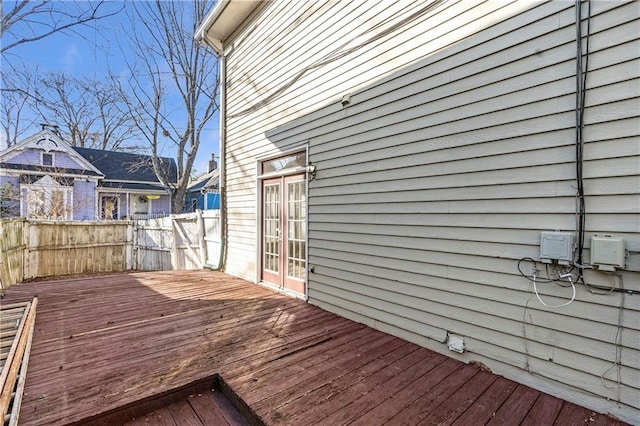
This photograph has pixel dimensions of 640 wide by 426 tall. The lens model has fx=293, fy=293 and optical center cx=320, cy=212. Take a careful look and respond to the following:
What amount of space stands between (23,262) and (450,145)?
8.70 m

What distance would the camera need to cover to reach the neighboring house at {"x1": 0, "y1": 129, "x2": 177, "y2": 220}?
36.1 feet

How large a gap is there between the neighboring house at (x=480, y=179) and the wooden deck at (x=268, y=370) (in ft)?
0.97

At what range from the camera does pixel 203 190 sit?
52.3 ft

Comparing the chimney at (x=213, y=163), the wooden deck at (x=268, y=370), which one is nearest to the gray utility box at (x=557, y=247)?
the wooden deck at (x=268, y=370)

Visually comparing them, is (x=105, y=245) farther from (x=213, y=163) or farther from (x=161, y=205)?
(x=213, y=163)

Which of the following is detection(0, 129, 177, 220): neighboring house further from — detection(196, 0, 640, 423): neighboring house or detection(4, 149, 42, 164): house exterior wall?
detection(196, 0, 640, 423): neighboring house

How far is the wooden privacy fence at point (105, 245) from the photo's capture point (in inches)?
235

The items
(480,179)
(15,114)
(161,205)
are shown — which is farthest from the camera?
(161,205)

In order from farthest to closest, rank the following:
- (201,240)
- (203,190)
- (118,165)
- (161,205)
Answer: (161,205), (203,190), (118,165), (201,240)

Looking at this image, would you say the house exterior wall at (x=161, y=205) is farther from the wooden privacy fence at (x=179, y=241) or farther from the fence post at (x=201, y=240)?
the fence post at (x=201, y=240)

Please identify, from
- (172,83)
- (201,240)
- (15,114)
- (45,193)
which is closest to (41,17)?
(201,240)

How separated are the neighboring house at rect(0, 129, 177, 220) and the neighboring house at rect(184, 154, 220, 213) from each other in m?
1.43

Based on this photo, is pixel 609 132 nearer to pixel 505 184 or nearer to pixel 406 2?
pixel 505 184

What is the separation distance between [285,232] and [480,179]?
2913 millimetres
